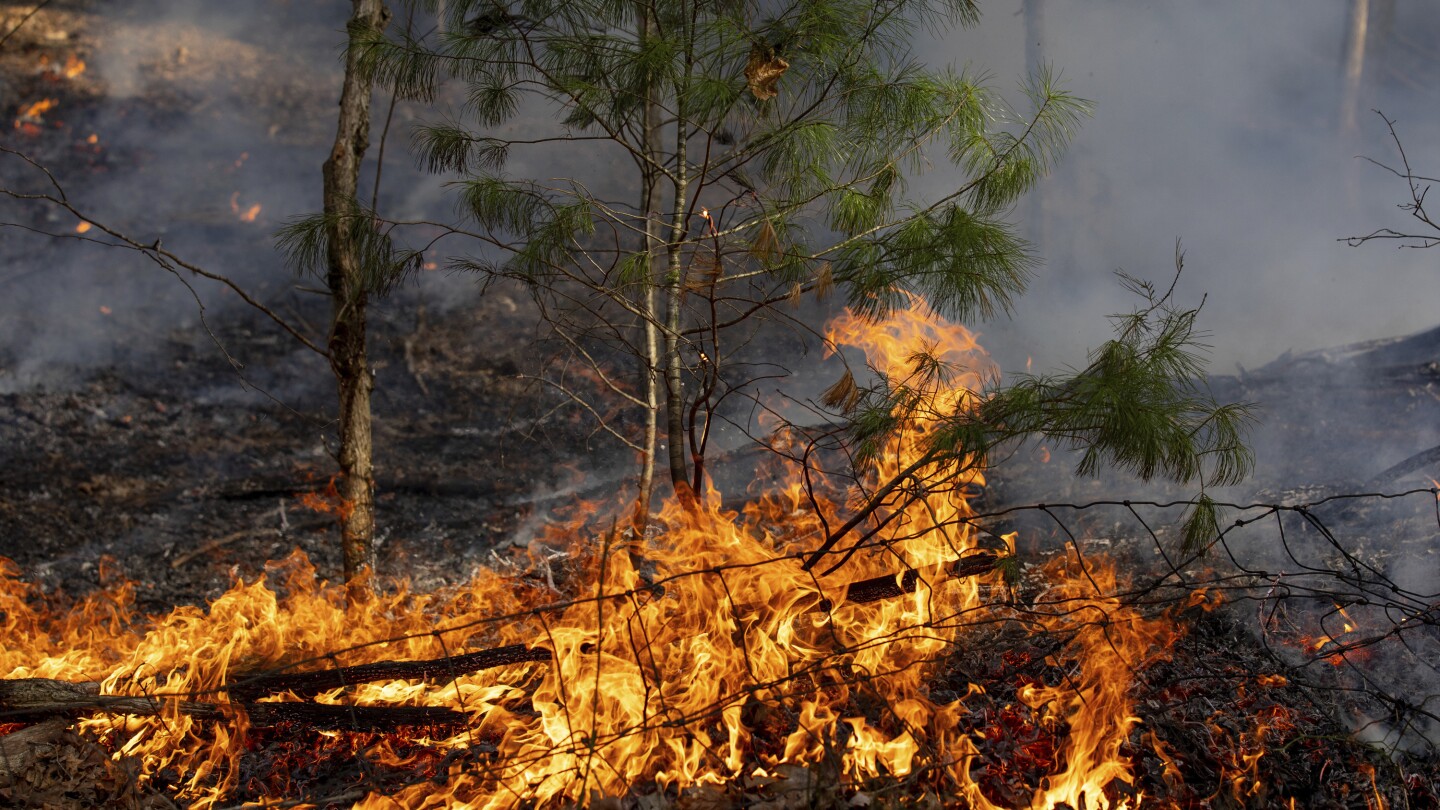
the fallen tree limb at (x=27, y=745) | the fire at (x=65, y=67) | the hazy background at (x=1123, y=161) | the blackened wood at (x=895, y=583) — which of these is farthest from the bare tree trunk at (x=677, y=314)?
the fire at (x=65, y=67)

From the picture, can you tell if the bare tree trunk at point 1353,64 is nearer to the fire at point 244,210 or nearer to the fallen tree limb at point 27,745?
the fire at point 244,210

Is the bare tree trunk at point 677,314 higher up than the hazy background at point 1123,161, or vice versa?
the hazy background at point 1123,161

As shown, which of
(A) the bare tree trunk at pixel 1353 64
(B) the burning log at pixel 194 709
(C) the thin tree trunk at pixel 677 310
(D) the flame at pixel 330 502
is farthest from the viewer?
(A) the bare tree trunk at pixel 1353 64

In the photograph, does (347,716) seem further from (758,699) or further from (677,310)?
(677,310)

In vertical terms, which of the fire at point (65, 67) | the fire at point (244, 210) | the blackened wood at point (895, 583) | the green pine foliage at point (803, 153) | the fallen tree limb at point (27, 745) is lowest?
the fallen tree limb at point (27, 745)

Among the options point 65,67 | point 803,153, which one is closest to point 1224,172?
point 803,153

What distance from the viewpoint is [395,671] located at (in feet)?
12.3

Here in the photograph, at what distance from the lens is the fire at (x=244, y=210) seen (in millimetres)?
10992

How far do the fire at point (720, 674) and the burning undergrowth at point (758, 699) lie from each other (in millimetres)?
13

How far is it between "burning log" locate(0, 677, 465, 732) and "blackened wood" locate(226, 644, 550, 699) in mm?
92

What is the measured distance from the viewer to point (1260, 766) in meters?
3.47

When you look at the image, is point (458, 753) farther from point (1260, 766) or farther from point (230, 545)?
point (230, 545)

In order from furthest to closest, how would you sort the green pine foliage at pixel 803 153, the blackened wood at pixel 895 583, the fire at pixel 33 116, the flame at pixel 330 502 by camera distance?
the fire at pixel 33 116, the flame at pixel 330 502, the blackened wood at pixel 895 583, the green pine foliage at pixel 803 153

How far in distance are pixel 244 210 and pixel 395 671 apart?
362 inches
